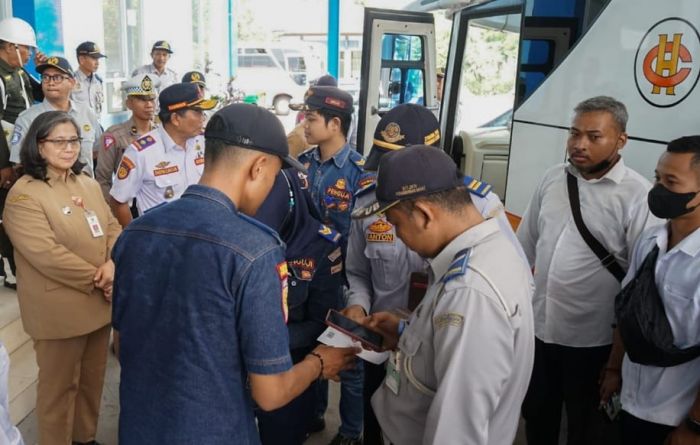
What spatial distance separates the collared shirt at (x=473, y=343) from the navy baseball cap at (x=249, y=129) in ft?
1.65

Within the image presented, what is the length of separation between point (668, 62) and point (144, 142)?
2641 mm

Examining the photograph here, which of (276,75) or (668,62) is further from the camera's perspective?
(276,75)

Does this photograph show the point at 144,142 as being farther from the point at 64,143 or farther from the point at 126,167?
the point at 64,143

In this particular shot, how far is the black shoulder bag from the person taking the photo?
6.13 ft

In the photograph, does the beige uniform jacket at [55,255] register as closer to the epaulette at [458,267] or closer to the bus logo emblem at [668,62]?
the epaulette at [458,267]

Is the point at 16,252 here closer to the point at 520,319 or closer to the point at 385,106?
the point at 520,319

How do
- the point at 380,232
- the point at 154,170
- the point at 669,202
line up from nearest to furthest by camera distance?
1. the point at 669,202
2. the point at 380,232
3. the point at 154,170

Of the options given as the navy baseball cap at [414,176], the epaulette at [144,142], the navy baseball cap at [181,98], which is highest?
the navy baseball cap at [181,98]

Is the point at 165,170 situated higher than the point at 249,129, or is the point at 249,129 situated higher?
the point at 249,129

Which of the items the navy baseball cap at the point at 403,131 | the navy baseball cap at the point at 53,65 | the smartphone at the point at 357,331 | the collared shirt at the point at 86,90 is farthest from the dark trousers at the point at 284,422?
the collared shirt at the point at 86,90

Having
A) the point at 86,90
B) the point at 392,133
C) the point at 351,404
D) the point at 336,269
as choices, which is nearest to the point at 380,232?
the point at 336,269

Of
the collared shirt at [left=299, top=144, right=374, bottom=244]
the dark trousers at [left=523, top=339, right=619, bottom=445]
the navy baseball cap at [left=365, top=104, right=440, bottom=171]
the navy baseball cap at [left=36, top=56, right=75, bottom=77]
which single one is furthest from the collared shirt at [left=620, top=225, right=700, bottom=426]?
the navy baseball cap at [left=36, top=56, right=75, bottom=77]

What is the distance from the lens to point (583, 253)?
2408mm

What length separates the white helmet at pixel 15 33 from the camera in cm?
439
